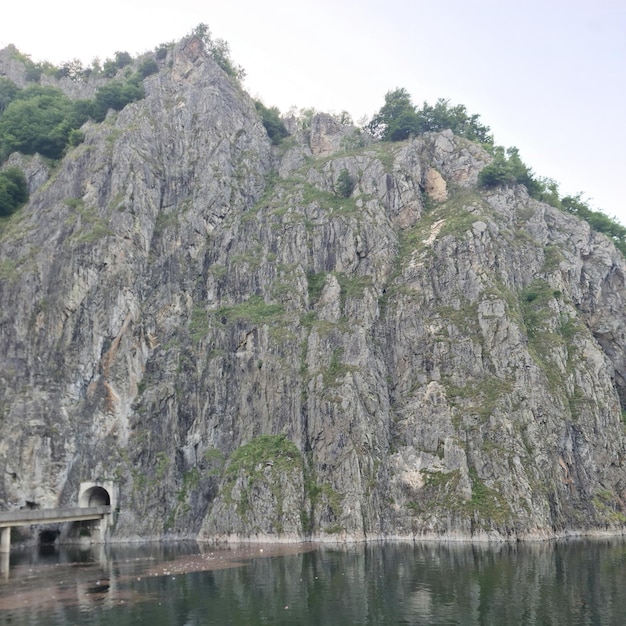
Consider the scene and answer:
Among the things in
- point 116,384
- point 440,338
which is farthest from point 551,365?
point 116,384

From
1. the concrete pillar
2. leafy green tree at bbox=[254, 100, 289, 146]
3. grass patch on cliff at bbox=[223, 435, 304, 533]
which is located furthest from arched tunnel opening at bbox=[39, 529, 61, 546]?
leafy green tree at bbox=[254, 100, 289, 146]

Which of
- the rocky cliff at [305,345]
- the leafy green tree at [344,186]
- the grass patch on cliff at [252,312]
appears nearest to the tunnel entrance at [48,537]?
the rocky cliff at [305,345]

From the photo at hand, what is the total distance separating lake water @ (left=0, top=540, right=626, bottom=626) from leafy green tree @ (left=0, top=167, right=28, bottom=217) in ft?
207

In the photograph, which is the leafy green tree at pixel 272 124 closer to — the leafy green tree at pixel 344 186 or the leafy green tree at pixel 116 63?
the leafy green tree at pixel 344 186

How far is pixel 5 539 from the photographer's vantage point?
6662 cm

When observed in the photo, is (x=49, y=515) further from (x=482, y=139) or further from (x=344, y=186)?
(x=482, y=139)

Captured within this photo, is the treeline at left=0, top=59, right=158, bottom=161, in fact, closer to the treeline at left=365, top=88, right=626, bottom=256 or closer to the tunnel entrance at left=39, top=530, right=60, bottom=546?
the treeline at left=365, top=88, right=626, bottom=256

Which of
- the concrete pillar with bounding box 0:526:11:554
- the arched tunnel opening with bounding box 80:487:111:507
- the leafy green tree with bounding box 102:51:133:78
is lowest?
the concrete pillar with bounding box 0:526:11:554

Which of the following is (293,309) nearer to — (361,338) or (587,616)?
(361,338)

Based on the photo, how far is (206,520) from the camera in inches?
2781

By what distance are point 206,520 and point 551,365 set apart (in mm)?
48473

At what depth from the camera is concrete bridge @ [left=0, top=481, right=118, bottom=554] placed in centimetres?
6641

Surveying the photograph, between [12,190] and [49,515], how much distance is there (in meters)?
59.5

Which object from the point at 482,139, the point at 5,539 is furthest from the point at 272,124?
the point at 5,539
